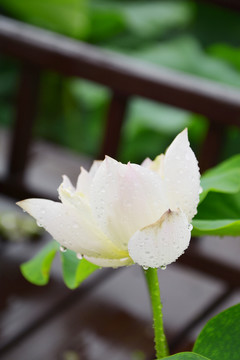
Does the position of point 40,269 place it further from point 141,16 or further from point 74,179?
point 141,16

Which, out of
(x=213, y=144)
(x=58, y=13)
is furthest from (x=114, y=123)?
(x=58, y=13)

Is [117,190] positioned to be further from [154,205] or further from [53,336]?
[53,336]

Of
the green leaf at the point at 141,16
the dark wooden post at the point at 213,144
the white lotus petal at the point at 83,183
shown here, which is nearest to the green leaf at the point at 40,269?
the white lotus petal at the point at 83,183

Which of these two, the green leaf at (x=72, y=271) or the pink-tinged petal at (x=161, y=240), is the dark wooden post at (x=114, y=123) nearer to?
the green leaf at (x=72, y=271)

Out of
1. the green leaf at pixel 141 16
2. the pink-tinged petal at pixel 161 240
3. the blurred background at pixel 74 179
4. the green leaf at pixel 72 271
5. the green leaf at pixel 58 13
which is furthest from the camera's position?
the green leaf at pixel 141 16

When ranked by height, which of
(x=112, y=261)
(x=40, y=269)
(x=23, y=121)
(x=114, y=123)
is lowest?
(x=23, y=121)

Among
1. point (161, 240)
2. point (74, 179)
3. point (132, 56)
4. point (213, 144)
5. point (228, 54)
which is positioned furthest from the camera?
point (132, 56)
